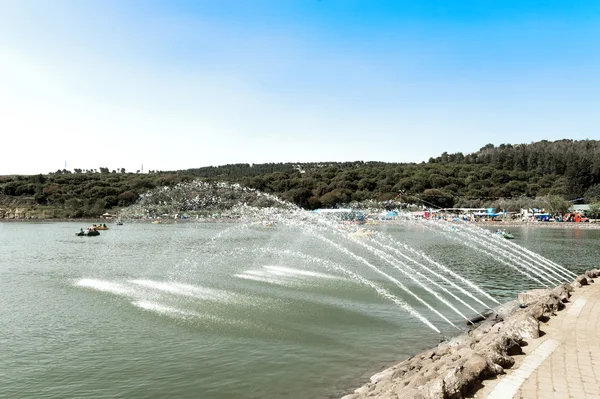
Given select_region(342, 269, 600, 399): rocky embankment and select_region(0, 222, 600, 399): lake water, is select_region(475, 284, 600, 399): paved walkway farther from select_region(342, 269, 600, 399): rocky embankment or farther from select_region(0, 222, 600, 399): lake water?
select_region(0, 222, 600, 399): lake water

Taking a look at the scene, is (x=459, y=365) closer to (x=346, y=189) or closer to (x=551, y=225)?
(x=551, y=225)

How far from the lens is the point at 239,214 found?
165625mm

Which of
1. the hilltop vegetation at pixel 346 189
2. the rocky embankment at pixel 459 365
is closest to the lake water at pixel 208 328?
the rocky embankment at pixel 459 365

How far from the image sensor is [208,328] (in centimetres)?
2047

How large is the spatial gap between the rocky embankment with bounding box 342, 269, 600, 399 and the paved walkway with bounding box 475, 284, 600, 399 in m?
0.32

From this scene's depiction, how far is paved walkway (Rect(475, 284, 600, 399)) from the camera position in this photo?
376 inches

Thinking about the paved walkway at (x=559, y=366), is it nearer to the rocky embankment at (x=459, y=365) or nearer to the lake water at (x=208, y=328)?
the rocky embankment at (x=459, y=365)

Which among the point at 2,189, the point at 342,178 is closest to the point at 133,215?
the point at 2,189

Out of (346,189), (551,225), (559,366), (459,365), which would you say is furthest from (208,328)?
(346,189)

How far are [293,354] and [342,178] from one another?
588 feet

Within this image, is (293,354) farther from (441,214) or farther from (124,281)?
(441,214)

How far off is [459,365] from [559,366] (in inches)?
125

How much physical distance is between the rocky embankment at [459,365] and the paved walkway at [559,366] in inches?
12.4

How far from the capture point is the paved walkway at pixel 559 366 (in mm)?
9547
